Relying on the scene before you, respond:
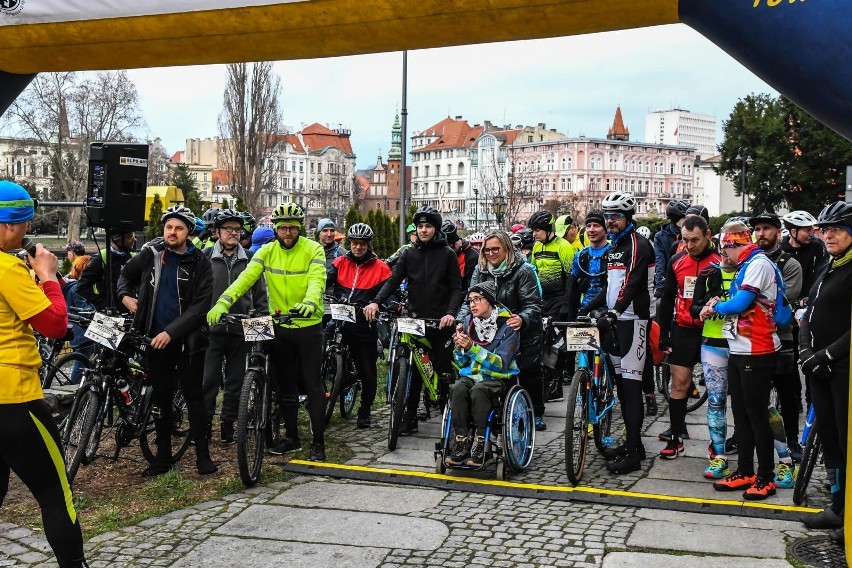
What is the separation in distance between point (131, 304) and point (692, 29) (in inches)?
187

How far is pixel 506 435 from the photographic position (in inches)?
293

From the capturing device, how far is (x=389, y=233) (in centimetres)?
4259

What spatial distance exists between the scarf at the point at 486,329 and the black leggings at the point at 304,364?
4.72 ft

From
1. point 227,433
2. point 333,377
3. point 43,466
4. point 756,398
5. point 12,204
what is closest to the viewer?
point 43,466

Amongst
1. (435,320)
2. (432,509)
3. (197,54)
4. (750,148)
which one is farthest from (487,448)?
(750,148)

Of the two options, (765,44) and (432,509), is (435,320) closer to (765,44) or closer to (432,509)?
(432,509)

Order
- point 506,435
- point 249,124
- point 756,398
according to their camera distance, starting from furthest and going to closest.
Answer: point 249,124 → point 506,435 → point 756,398

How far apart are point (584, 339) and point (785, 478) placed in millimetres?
1871

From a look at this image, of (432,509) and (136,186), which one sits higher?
(136,186)

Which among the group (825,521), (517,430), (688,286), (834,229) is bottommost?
(825,521)

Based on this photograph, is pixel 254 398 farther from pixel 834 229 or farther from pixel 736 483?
pixel 834 229

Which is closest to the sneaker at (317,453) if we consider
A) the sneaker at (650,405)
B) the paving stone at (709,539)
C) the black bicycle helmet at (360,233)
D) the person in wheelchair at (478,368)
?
the person in wheelchair at (478,368)

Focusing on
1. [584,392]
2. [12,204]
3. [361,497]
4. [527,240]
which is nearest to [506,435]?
[584,392]

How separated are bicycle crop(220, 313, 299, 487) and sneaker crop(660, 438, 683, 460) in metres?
3.42
